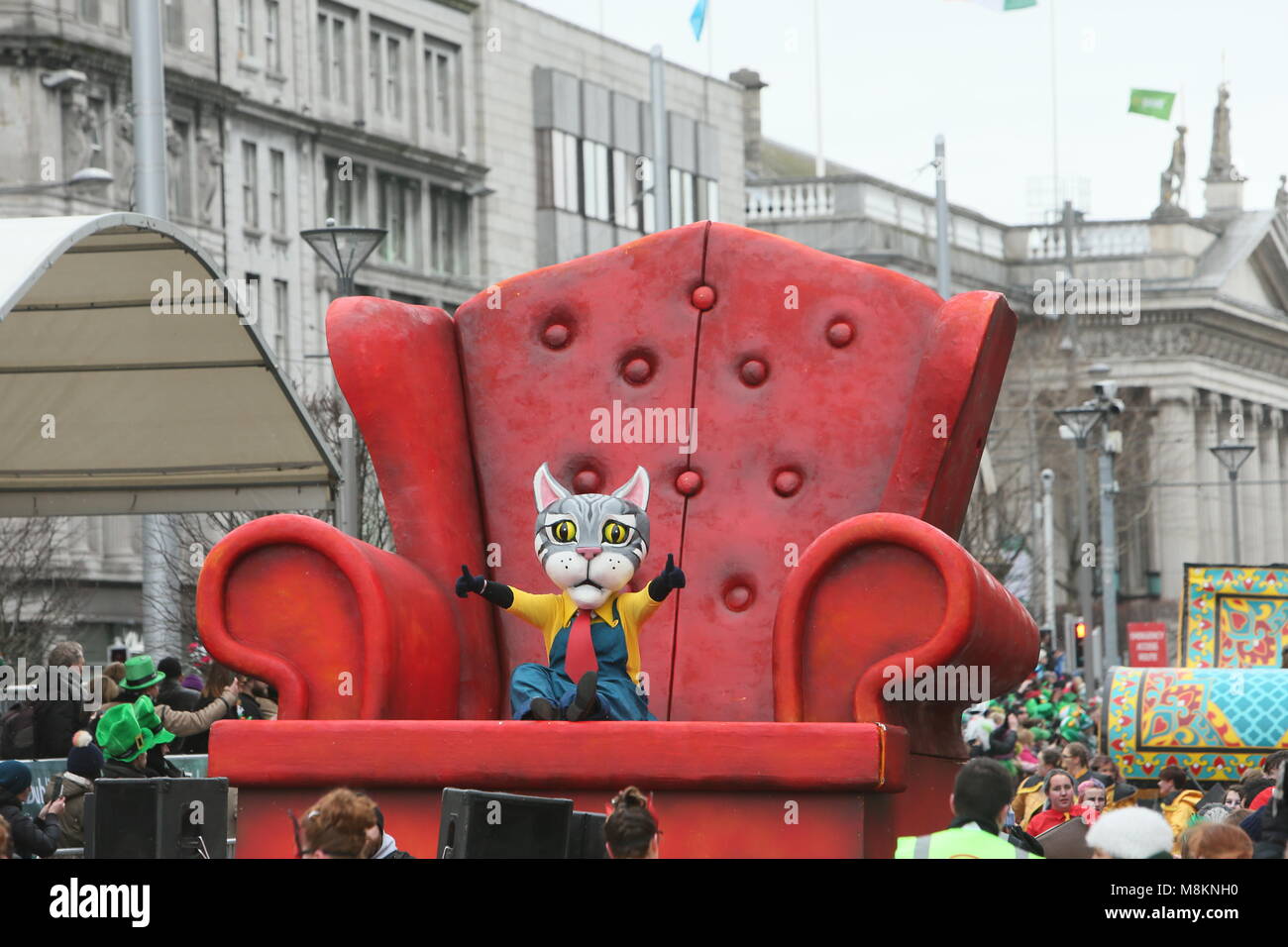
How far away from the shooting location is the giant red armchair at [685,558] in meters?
7.72

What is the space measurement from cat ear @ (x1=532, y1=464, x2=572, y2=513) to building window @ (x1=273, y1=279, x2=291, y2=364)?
117ft

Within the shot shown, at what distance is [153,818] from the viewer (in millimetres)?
7527

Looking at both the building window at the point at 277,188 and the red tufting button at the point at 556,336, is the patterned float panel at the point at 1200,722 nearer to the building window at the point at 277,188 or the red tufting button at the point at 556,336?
the red tufting button at the point at 556,336

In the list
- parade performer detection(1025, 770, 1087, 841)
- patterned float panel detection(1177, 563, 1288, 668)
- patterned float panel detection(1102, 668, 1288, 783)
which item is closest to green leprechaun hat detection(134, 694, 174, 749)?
parade performer detection(1025, 770, 1087, 841)

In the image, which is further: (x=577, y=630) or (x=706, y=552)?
(x=706, y=552)

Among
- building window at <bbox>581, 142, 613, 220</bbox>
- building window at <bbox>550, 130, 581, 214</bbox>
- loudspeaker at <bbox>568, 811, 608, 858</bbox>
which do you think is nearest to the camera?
loudspeaker at <bbox>568, 811, 608, 858</bbox>

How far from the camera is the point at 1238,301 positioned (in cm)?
7250

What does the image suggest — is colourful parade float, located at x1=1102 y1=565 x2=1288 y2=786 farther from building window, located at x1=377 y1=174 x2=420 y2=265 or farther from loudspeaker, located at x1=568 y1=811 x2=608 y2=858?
building window, located at x1=377 y1=174 x2=420 y2=265

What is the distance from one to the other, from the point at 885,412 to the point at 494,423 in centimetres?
155

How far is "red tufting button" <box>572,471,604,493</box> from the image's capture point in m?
9.35

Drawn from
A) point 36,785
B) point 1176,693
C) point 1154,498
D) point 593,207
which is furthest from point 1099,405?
point 1154,498

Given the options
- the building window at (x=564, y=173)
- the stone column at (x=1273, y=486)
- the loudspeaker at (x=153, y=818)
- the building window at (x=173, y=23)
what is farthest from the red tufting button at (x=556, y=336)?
the stone column at (x=1273, y=486)
